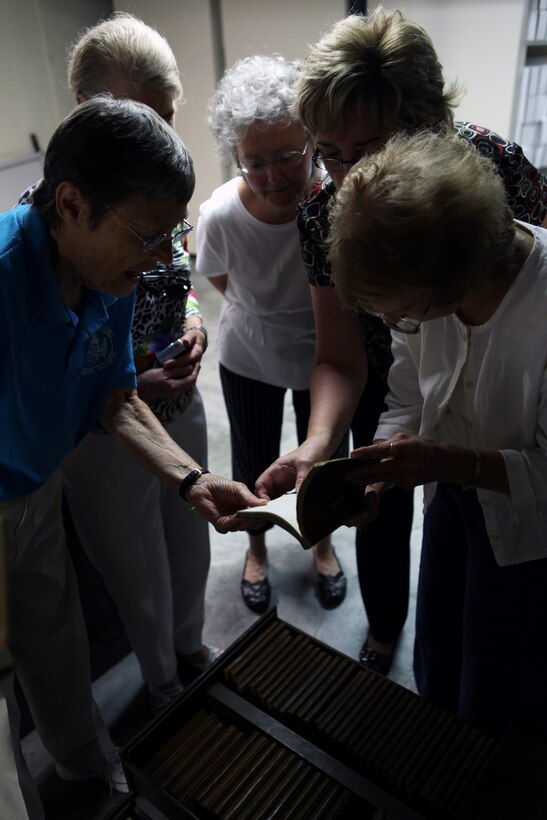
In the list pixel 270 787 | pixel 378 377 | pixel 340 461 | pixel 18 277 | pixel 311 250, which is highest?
pixel 18 277

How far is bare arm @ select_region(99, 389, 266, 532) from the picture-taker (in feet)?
5.35

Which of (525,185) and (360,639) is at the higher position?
(525,185)

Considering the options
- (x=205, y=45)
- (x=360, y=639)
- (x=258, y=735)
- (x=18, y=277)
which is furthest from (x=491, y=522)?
(x=205, y=45)

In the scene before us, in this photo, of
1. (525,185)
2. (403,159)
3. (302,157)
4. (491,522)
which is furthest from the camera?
(302,157)

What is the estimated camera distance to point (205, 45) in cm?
587

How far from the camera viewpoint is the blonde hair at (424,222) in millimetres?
1082

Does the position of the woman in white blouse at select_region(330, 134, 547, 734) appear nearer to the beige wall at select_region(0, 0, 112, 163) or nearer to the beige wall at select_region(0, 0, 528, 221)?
the beige wall at select_region(0, 0, 528, 221)

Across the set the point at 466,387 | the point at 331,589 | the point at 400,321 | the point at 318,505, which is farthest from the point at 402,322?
the point at 331,589

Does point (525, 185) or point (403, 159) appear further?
point (525, 185)

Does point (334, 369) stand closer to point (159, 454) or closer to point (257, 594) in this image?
point (159, 454)

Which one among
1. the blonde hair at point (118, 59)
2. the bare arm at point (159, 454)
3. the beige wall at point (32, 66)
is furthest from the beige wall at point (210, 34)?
the bare arm at point (159, 454)

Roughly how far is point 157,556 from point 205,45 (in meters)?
5.25

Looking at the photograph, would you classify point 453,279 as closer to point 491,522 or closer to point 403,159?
point 403,159

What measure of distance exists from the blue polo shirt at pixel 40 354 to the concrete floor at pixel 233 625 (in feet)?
3.25
